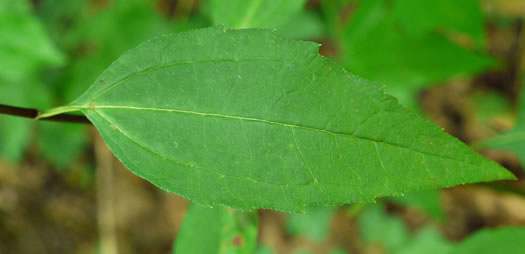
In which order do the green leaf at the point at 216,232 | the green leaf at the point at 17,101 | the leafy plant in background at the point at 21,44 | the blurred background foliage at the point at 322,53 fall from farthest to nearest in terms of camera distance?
the green leaf at the point at 17,101 < the blurred background foliage at the point at 322,53 < the leafy plant in background at the point at 21,44 < the green leaf at the point at 216,232

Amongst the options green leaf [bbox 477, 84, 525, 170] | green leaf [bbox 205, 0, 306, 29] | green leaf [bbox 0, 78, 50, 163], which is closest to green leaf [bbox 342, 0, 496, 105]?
Answer: green leaf [bbox 477, 84, 525, 170]

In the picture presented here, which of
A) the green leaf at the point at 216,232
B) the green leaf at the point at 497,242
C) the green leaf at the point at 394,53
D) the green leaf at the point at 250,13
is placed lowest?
the green leaf at the point at 497,242

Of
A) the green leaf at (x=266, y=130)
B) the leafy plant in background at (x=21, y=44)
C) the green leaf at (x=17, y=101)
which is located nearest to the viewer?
the green leaf at (x=266, y=130)

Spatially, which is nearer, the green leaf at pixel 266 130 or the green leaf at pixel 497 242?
the green leaf at pixel 266 130

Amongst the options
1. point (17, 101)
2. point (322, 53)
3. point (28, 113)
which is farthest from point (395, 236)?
point (17, 101)

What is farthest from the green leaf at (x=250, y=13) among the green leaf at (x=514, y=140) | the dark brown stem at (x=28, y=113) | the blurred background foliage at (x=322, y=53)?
the green leaf at (x=514, y=140)

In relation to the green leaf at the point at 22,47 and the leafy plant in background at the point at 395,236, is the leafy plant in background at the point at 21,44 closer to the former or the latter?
the green leaf at the point at 22,47

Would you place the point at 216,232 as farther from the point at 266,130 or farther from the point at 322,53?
the point at 322,53

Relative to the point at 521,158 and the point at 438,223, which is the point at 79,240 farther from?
the point at 521,158
